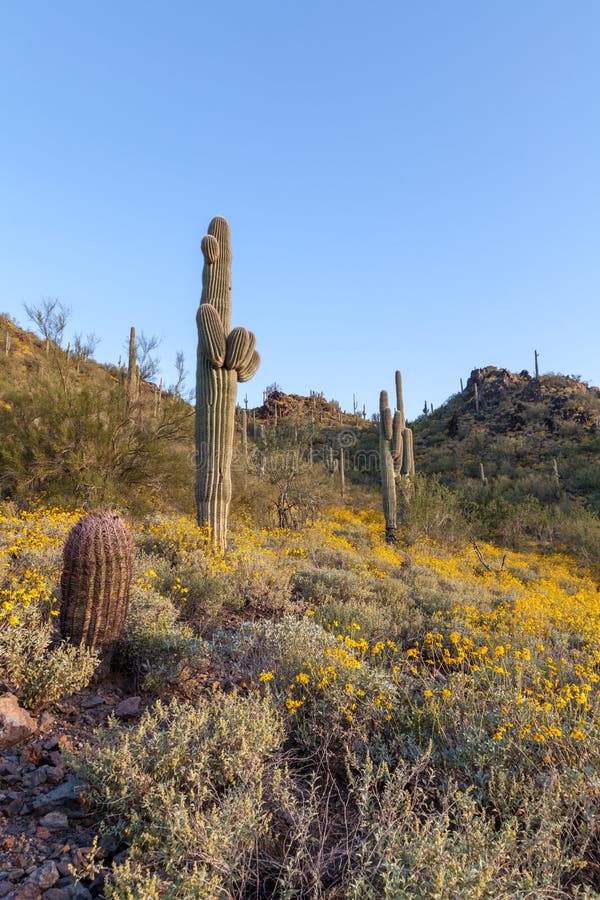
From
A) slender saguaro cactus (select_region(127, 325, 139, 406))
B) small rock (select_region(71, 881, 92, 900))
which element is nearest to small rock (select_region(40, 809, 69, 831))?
small rock (select_region(71, 881, 92, 900))

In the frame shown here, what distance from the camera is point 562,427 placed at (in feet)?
86.3

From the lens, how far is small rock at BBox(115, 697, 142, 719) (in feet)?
9.54

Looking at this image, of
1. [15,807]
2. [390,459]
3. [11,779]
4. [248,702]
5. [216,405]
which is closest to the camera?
[15,807]

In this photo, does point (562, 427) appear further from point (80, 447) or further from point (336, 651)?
point (336, 651)

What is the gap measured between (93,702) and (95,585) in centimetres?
75

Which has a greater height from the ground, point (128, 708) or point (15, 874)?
point (128, 708)

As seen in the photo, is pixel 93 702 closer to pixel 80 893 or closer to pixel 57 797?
pixel 57 797

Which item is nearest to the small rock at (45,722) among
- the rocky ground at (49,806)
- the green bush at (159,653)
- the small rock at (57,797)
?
the rocky ground at (49,806)

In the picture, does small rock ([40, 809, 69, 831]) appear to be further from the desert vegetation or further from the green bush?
the green bush

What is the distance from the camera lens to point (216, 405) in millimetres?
7707

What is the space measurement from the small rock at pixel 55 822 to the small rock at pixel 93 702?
0.92 meters

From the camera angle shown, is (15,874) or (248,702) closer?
(15,874)

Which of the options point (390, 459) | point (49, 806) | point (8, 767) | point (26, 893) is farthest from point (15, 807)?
point (390, 459)

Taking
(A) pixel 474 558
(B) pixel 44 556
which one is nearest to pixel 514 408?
(A) pixel 474 558
